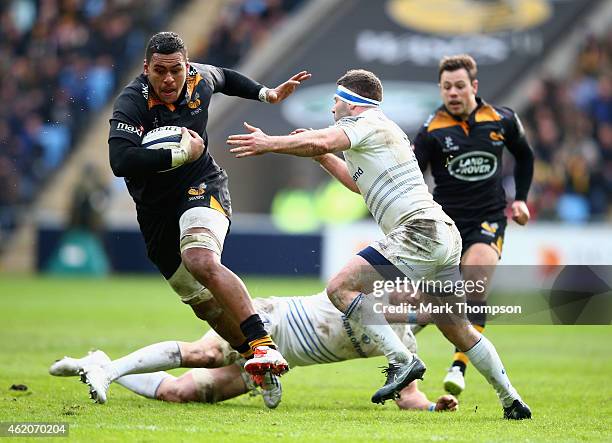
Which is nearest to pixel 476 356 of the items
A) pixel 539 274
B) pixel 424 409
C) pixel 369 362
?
pixel 424 409

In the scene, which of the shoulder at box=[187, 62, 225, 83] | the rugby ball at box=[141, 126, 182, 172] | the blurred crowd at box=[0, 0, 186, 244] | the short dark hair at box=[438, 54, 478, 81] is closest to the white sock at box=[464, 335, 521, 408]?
the rugby ball at box=[141, 126, 182, 172]

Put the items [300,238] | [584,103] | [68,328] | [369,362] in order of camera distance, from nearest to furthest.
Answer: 1. [369,362]
2. [68,328]
3. [300,238]
4. [584,103]

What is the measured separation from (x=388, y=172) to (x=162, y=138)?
1.65 metres

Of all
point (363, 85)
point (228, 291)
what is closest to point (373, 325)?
point (228, 291)

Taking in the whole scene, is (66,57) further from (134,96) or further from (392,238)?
(392,238)

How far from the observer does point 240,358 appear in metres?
8.42

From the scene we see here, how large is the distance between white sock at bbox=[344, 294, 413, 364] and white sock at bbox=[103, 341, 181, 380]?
1421mm

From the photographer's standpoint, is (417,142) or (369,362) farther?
(369,362)

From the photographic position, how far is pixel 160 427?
6969mm

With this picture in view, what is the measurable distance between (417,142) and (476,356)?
3.20 metres

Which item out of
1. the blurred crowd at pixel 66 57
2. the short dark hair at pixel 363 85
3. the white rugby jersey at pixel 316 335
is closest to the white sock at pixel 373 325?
the white rugby jersey at pixel 316 335

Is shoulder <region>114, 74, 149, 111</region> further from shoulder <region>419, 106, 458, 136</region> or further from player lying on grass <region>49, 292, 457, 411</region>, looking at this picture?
shoulder <region>419, 106, 458, 136</region>

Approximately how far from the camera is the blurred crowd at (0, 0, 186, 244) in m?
26.2

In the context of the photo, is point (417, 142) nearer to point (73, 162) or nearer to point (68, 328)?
point (68, 328)
